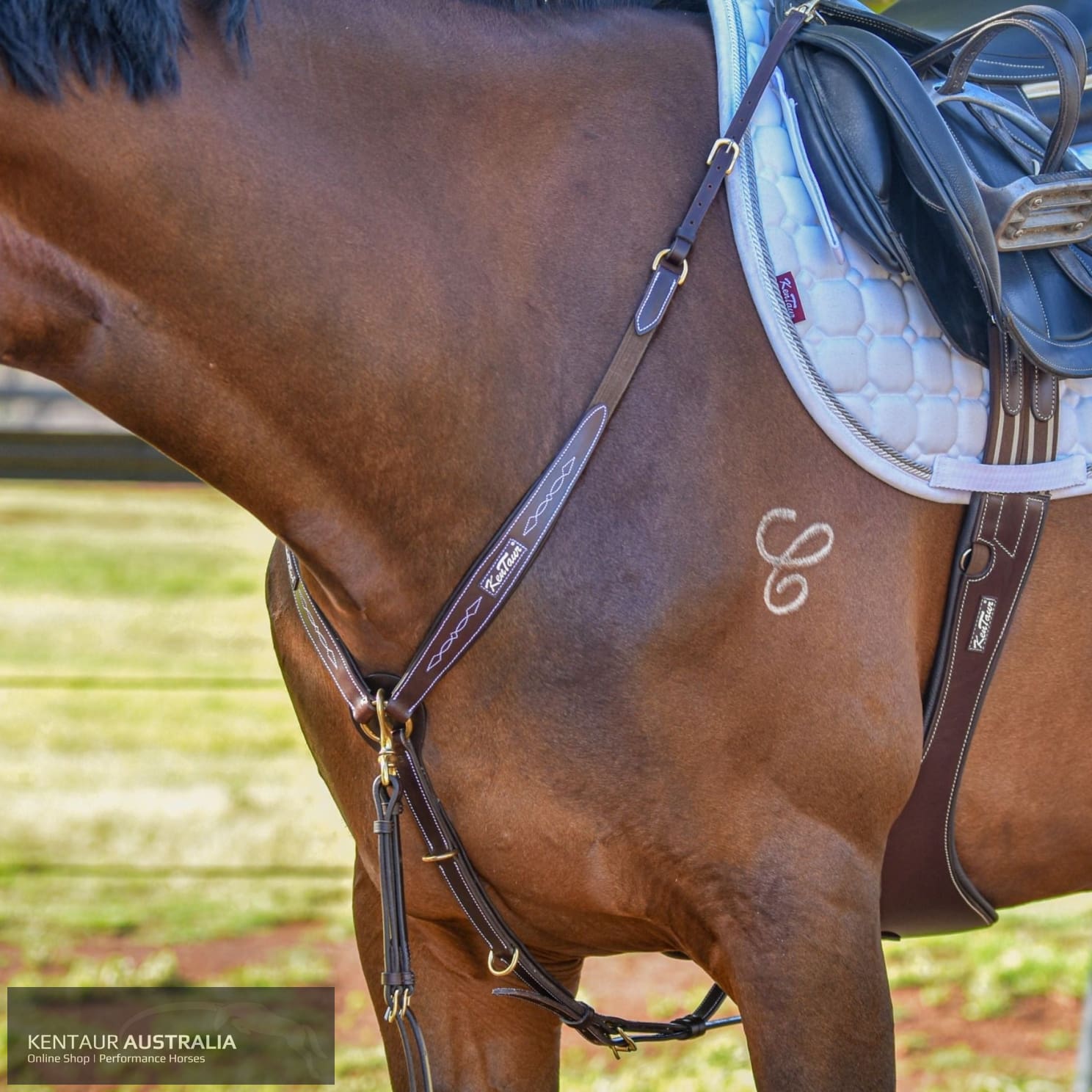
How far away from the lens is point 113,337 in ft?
4.48

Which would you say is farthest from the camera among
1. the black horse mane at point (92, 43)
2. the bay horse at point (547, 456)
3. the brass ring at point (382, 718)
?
the brass ring at point (382, 718)

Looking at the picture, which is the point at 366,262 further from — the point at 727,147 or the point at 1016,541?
the point at 1016,541

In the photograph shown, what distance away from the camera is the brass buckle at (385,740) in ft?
4.98

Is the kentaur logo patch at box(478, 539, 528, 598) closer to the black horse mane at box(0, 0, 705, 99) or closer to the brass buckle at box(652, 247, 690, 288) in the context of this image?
the brass buckle at box(652, 247, 690, 288)

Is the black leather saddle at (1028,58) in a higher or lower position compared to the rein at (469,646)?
higher

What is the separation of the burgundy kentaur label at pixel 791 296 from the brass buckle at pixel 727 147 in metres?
0.14

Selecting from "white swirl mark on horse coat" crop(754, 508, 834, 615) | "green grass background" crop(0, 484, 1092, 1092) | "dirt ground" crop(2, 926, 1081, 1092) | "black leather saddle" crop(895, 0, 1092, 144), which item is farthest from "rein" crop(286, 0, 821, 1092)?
"dirt ground" crop(2, 926, 1081, 1092)

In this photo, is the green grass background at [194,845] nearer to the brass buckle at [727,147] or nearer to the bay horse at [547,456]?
the bay horse at [547,456]

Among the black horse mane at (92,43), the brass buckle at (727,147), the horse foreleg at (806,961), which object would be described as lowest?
the horse foreleg at (806,961)

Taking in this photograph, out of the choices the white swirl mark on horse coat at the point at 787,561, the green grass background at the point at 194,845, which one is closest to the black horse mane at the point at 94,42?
the white swirl mark on horse coat at the point at 787,561

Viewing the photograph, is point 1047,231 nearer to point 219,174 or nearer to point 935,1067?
point 219,174

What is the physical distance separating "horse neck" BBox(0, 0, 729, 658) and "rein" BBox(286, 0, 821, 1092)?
31 mm

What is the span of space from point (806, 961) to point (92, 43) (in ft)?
4.00

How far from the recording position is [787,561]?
147cm
